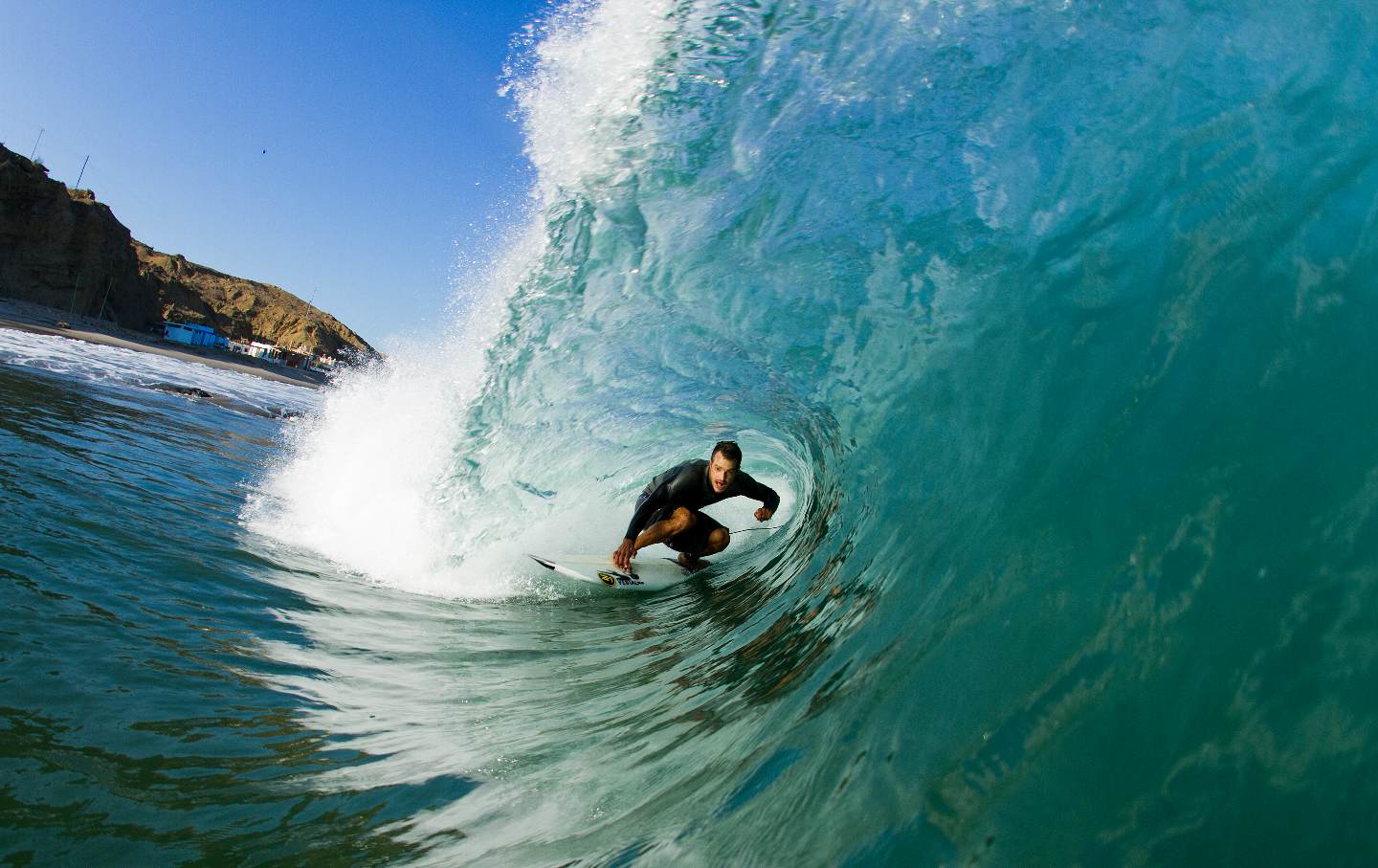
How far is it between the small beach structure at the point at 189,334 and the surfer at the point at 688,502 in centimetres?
5810

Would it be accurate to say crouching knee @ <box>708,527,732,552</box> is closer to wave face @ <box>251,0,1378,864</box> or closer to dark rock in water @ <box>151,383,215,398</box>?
wave face @ <box>251,0,1378,864</box>

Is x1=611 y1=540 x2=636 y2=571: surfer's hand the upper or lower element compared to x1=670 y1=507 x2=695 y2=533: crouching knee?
lower

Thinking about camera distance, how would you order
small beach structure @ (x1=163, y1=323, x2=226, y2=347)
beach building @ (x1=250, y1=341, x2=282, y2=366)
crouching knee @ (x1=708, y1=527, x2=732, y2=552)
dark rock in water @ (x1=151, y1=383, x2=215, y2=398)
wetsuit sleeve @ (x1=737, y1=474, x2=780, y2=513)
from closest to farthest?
1. wetsuit sleeve @ (x1=737, y1=474, x2=780, y2=513)
2. crouching knee @ (x1=708, y1=527, x2=732, y2=552)
3. dark rock in water @ (x1=151, y1=383, x2=215, y2=398)
4. small beach structure @ (x1=163, y1=323, x2=226, y2=347)
5. beach building @ (x1=250, y1=341, x2=282, y2=366)

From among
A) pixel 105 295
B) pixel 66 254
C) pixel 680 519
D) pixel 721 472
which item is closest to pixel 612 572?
pixel 680 519

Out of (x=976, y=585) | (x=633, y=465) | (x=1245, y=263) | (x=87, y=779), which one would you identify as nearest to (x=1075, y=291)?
(x=1245, y=263)

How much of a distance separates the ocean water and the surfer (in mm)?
399

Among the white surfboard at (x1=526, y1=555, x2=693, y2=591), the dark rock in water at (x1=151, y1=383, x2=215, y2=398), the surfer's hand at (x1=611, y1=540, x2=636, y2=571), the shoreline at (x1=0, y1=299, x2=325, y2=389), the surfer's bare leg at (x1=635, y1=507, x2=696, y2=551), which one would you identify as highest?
the surfer's bare leg at (x1=635, y1=507, x2=696, y2=551)

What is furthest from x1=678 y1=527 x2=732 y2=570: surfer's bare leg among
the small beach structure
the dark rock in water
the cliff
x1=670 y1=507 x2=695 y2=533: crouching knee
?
the small beach structure

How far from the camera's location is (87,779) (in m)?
2.01

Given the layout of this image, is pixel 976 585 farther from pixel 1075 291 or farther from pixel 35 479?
pixel 35 479

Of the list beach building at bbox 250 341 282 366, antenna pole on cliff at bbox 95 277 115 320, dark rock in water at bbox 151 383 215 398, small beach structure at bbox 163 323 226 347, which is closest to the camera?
dark rock in water at bbox 151 383 215 398

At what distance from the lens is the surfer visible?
593 centimetres

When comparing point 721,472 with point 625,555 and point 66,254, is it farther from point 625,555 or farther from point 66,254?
point 66,254

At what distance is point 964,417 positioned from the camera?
149 inches
